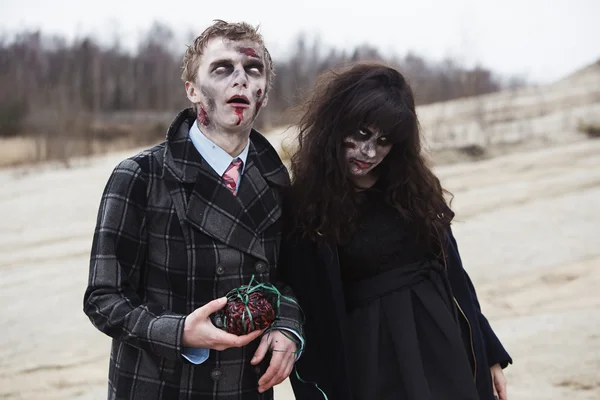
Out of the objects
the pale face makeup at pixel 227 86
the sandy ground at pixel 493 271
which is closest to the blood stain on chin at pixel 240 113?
the pale face makeup at pixel 227 86

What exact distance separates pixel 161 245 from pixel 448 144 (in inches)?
388

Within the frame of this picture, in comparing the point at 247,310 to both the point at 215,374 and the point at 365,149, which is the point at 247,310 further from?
the point at 365,149

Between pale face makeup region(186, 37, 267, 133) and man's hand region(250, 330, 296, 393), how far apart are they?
67 cm

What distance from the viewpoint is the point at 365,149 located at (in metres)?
2.16

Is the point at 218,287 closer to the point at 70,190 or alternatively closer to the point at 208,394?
the point at 208,394

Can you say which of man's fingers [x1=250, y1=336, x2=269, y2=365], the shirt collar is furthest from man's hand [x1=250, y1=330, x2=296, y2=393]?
the shirt collar

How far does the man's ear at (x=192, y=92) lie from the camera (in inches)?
78.1

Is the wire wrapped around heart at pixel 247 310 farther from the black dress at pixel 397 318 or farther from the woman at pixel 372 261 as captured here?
the black dress at pixel 397 318

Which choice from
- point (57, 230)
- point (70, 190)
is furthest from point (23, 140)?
point (57, 230)

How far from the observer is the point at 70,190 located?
32.6 ft

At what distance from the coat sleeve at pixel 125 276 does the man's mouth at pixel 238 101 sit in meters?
0.36

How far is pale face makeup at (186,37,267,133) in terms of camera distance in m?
1.93

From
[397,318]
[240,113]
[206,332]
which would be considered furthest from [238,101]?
[397,318]

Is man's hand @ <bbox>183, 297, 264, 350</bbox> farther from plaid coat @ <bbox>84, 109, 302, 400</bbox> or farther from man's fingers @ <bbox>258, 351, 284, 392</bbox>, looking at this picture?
man's fingers @ <bbox>258, 351, 284, 392</bbox>
